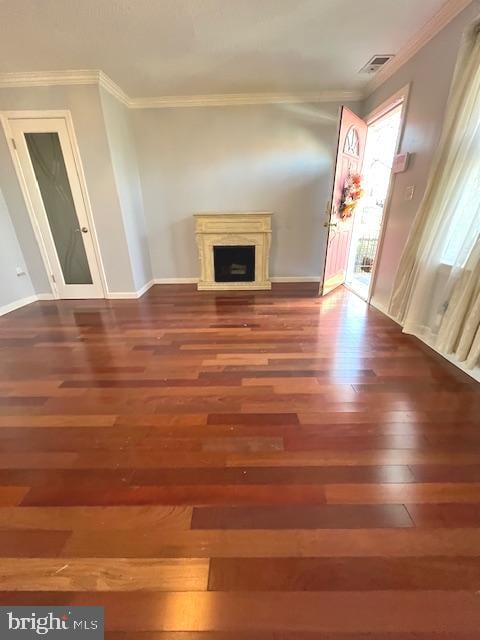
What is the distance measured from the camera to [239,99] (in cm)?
369

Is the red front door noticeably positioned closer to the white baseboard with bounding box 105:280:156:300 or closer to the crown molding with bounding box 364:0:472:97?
the crown molding with bounding box 364:0:472:97

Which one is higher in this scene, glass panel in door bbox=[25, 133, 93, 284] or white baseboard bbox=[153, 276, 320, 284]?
glass panel in door bbox=[25, 133, 93, 284]

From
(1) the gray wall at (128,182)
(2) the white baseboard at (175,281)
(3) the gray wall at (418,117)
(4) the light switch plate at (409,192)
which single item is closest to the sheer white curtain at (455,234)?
(3) the gray wall at (418,117)

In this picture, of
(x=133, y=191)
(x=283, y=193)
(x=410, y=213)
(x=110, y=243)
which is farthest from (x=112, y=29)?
(x=410, y=213)

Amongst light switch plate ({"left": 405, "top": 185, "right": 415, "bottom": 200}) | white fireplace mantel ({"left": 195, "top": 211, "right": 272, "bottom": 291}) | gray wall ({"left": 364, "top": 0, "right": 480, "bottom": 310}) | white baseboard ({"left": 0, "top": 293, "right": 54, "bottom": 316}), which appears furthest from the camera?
white fireplace mantel ({"left": 195, "top": 211, "right": 272, "bottom": 291})

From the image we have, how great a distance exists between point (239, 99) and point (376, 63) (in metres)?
1.73

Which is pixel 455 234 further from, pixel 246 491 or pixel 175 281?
pixel 175 281

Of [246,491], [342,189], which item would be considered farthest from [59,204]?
[246,491]

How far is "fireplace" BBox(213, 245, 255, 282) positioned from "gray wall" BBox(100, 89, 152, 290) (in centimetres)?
116

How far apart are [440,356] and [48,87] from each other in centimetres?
495

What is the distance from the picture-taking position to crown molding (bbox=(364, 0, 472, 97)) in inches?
80.0

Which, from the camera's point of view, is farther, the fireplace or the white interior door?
the fireplace

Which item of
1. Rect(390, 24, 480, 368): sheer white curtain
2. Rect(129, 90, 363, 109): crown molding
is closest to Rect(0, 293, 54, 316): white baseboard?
Rect(129, 90, 363, 109): crown molding

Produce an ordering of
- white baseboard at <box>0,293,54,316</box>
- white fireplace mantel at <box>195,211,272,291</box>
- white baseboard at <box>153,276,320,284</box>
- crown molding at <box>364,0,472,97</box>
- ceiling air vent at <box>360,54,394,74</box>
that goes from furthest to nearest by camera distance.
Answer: white baseboard at <box>153,276,320,284</box> < white fireplace mantel at <box>195,211,272,291</box> < white baseboard at <box>0,293,54,316</box> < ceiling air vent at <box>360,54,394,74</box> < crown molding at <box>364,0,472,97</box>
